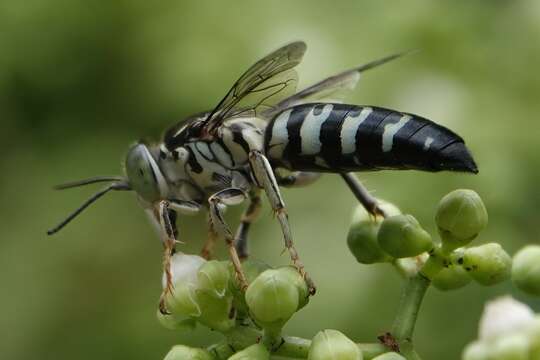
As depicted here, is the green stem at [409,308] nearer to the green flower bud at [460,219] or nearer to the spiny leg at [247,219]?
the green flower bud at [460,219]

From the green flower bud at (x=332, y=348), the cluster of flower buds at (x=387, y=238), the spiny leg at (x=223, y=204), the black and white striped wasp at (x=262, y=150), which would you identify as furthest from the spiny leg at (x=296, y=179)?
the green flower bud at (x=332, y=348)

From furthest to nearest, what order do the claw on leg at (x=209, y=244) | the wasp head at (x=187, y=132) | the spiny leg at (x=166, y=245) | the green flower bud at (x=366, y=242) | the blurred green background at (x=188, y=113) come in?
the blurred green background at (x=188, y=113) < the wasp head at (x=187, y=132) < the claw on leg at (x=209, y=244) < the green flower bud at (x=366, y=242) < the spiny leg at (x=166, y=245)

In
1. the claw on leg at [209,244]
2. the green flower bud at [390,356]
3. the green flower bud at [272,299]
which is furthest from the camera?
the claw on leg at [209,244]

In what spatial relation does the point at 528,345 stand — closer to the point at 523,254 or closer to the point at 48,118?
the point at 523,254

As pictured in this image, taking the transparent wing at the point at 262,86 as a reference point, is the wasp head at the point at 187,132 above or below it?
below

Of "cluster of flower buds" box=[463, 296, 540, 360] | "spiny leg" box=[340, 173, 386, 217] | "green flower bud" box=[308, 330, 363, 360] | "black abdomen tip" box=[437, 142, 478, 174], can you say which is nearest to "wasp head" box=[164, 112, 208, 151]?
"spiny leg" box=[340, 173, 386, 217]

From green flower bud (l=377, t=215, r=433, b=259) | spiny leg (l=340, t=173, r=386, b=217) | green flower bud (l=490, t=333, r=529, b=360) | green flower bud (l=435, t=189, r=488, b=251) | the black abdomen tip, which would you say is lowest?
spiny leg (l=340, t=173, r=386, b=217)

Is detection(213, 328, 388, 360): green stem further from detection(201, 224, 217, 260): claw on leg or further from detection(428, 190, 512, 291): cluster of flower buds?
detection(201, 224, 217, 260): claw on leg
